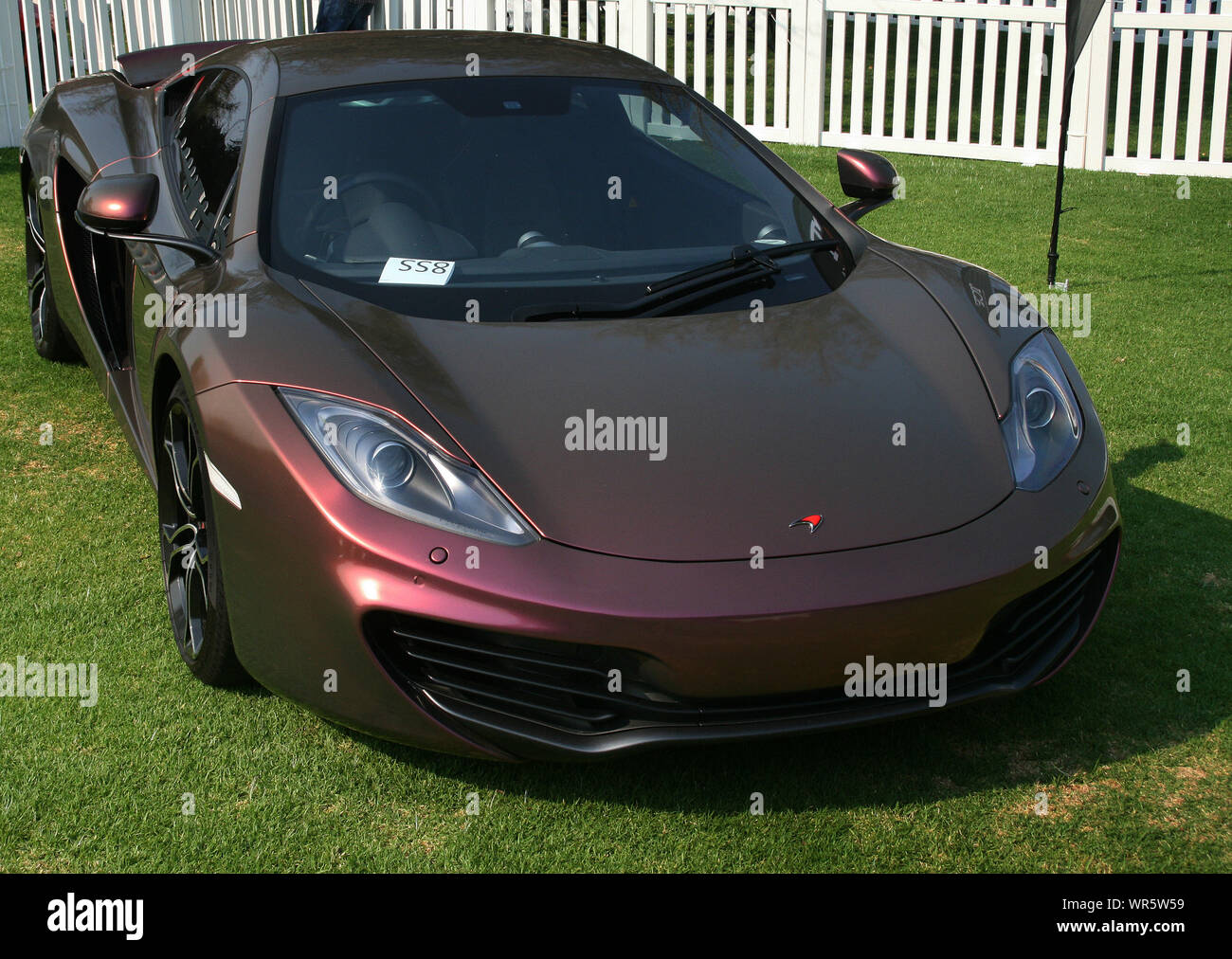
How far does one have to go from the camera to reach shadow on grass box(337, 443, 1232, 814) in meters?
2.73

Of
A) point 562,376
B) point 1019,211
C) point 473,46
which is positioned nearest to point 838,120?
point 1019,211

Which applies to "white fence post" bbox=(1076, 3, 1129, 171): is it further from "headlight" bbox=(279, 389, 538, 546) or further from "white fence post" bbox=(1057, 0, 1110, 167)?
"headlight" bbox=(279, 389, 538, 546)

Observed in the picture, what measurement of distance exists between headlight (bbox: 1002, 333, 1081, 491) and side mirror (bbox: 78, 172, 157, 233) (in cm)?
216

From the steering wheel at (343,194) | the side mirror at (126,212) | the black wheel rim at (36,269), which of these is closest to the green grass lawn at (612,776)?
the side mirror at (126,212)

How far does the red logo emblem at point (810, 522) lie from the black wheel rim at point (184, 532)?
50.4 inches

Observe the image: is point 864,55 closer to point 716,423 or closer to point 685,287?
point 685,287

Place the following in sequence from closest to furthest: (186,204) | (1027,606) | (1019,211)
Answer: (1027,606) < (186,204) < (1019,211)

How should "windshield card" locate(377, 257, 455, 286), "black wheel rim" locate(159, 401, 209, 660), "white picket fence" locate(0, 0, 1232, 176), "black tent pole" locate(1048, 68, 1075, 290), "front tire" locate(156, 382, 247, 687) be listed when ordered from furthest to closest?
"white picket fence" locate(0, 0, 1232, 176) < "black tent pole" locate(1048, 68, 1075, 290) < "windshield card" locate(377, 257, 455, 286) < "black wheel rim" locate(159, 401, 209, 660) < "front tire" locate(156, 382, 247, 687)

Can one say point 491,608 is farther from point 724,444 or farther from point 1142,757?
point 1142,757

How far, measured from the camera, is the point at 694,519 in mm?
2518

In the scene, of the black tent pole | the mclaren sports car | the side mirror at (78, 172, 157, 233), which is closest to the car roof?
the mclaren sports car

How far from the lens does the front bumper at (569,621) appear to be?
2381 millimetres
